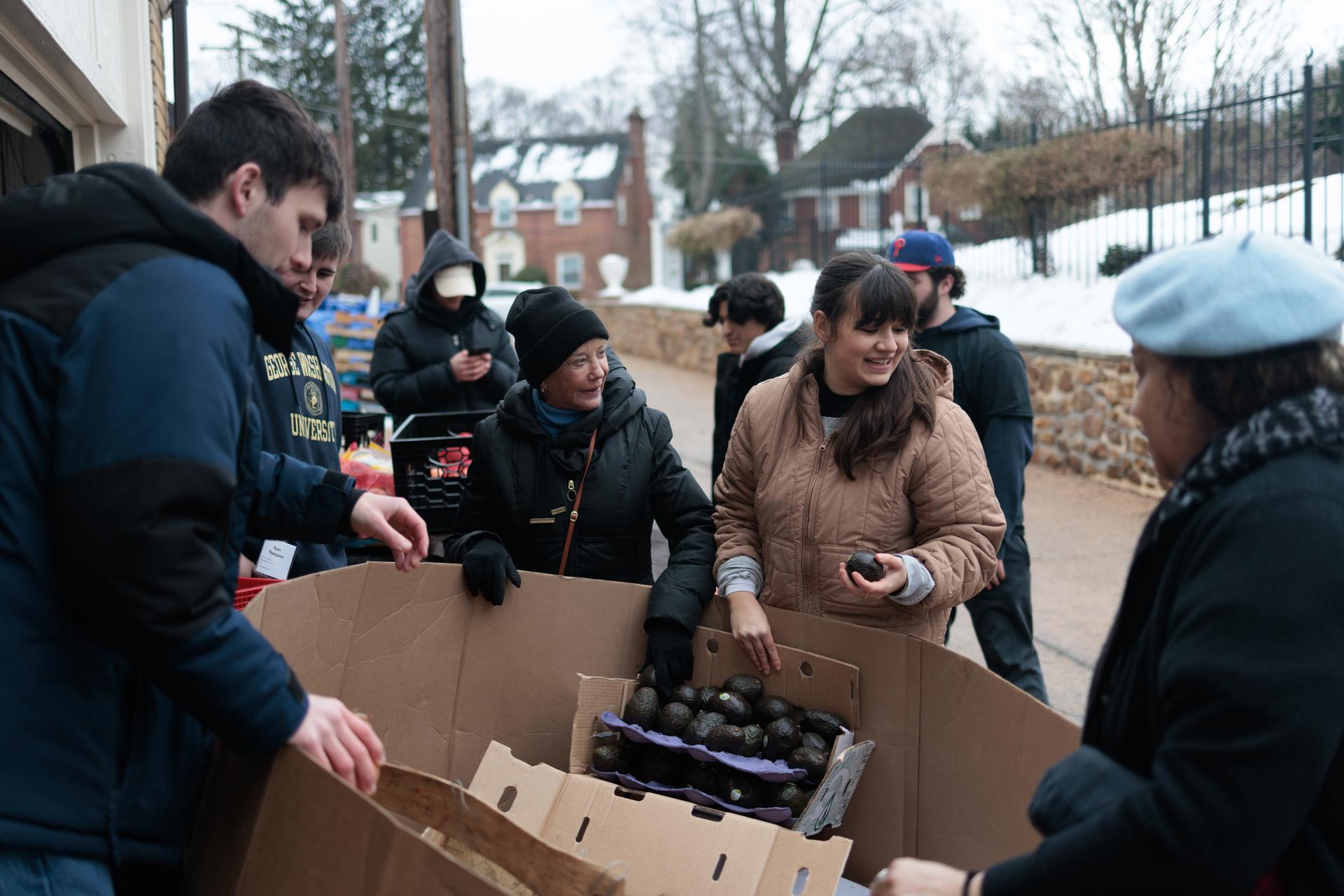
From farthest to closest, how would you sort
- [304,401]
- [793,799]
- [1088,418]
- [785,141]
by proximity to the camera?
[785,141] < [1088,418] < [304,401] < [793,799]

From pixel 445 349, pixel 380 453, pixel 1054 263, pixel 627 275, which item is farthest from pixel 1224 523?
pixel 627 275

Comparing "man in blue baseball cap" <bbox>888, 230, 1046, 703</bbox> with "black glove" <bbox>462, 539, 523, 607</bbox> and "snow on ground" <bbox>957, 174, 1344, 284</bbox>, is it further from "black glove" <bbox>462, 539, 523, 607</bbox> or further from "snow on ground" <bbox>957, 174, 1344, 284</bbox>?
"snow on ground" <bbox>957, 174, 1344, 284</bbox>

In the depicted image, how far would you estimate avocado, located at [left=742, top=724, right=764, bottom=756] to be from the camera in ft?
8.51

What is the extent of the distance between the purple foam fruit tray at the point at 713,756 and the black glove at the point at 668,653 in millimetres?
130

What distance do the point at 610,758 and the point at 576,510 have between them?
755 mm

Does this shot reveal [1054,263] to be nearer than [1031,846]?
No

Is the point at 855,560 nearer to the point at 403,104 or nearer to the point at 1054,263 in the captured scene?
the point at 1054,263

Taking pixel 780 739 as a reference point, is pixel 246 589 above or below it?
above

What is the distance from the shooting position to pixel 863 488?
9.37 ft

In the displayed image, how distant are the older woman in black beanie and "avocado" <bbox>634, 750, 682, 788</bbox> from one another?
22.3 inches

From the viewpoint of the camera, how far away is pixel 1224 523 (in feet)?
4.31

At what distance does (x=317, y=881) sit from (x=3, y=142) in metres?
3.60

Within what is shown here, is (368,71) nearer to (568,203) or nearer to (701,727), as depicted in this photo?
(568,203)

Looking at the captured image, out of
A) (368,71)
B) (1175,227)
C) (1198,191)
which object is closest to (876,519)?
(1175,227)
